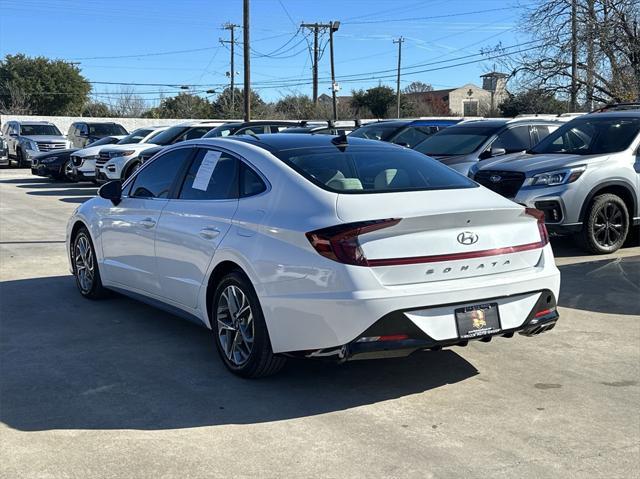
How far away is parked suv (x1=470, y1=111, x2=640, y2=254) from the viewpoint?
30.2 feet

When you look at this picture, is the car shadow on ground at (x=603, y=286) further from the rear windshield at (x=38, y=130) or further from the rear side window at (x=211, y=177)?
the rear windshield at (x=38, y=130)

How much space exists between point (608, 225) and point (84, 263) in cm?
643

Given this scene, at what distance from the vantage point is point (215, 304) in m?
5.15

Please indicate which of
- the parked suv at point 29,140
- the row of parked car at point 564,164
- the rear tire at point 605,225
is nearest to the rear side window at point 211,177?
the row of parked car at point 564,164

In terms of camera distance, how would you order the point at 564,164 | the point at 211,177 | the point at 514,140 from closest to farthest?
the point at 211,177, the point at 564,164, the point at 514,140

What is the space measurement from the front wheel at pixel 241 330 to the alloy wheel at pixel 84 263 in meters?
2.50

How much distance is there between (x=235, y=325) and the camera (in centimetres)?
498

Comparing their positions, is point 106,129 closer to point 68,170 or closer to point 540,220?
point 68,170

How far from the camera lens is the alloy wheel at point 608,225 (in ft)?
30.9

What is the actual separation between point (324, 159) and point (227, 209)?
2.51ft

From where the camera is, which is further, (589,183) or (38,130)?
(38,130)

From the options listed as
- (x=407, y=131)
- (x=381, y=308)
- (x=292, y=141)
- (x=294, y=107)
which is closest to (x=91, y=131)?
(x=407, y=131)

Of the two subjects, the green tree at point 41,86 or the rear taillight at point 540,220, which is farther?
the green tree at point 41,86

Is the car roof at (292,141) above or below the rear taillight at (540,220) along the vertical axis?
above
